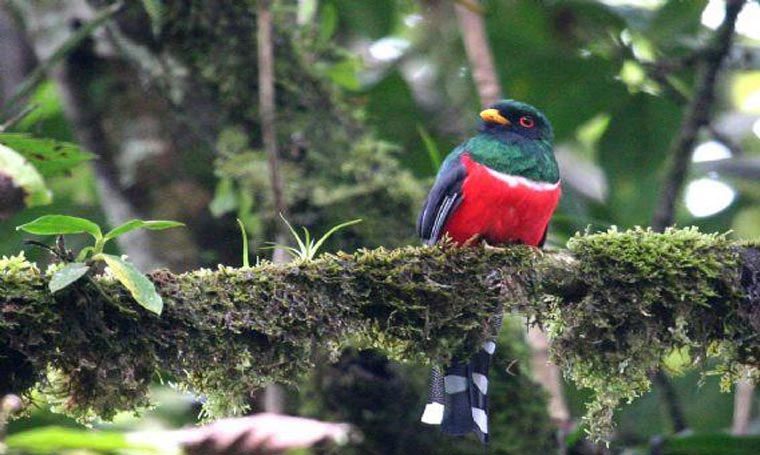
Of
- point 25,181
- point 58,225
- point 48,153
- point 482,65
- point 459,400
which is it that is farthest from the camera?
point 482,65

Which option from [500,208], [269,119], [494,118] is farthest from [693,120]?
[269,119]

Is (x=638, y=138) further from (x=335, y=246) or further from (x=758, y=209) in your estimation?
(x=335, y=246)

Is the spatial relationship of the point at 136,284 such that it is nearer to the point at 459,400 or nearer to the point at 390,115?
the point at 459,400

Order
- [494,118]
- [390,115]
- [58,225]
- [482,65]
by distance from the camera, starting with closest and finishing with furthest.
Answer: [58,225]
[494,118]
[482,65]
[390,115]

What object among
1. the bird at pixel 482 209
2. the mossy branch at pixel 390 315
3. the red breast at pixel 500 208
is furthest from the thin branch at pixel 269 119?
the mossy branch at pixel 390 315

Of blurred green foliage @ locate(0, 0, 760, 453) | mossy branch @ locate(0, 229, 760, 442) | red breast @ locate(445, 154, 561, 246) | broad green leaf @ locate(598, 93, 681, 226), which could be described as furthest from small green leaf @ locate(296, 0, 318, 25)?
mossy branch @ locate(0, 229, 760, 442)

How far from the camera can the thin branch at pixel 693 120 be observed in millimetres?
5133

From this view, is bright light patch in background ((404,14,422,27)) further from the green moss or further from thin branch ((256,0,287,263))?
the green moss

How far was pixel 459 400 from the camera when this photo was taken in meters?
3.81

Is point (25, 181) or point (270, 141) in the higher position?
point (270, 141)

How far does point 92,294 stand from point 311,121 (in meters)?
2.89

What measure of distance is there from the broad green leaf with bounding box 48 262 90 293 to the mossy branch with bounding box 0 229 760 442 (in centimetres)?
10

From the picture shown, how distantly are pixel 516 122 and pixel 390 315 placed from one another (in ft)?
6.01

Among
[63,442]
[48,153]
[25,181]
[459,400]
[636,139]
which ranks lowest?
[63,442]
